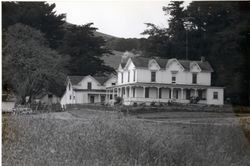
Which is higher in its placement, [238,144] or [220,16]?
[220,16]

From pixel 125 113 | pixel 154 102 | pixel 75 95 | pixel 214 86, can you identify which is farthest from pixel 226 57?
pixel 75 95

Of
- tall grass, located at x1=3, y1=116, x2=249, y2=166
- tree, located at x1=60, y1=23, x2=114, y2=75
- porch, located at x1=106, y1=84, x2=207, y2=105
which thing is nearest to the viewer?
tall grass, located at x1=3, y1=116, x2=249, y2=166

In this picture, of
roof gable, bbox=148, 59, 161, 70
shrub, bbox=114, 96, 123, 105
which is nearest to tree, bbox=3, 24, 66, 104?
shrub, bbox=114, 96, 123, 105

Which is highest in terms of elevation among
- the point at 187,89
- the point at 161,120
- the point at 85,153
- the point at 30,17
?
the point at 30,17

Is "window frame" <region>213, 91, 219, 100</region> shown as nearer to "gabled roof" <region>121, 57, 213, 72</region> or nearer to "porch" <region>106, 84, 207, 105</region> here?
"porch" <region>106, 84, 207, 105</region>

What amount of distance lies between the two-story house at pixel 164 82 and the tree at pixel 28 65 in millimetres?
517

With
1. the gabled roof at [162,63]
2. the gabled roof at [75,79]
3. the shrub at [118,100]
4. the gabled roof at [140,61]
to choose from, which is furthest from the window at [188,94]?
the gabled roof at [75,79]

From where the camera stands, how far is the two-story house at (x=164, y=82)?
376cm

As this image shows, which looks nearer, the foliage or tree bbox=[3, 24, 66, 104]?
tree bbox=[3, 24, 66, 104]

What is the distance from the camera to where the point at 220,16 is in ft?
12.8

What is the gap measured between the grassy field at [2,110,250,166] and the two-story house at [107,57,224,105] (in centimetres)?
21

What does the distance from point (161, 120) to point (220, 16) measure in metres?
1.05

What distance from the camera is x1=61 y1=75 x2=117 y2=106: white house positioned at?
3.80 m

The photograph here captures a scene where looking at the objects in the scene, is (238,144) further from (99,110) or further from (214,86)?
(99,110)
